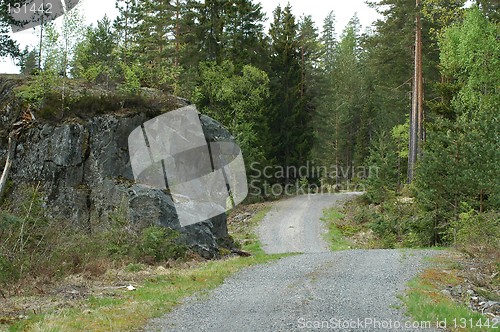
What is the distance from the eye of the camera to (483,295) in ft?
33.8

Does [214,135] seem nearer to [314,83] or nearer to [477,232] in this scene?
[477,232]

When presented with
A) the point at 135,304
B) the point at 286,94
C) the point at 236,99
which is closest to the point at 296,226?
the point at 236,99

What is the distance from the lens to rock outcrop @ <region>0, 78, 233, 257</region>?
1695cm

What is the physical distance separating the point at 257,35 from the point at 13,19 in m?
22.7

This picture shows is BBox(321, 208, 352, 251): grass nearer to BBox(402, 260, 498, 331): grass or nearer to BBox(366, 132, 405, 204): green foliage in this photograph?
BBox(366, 132, 405, 204): green foliage

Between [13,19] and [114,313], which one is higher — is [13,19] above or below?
above

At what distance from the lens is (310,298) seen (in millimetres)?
9609

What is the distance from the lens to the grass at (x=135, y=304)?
288 inches

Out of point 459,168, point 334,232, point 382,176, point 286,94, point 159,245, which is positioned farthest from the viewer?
point 286,94

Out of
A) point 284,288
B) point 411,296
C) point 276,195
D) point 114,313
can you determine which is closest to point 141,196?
point 284,288

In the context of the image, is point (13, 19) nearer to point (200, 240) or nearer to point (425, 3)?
point (200, 240)

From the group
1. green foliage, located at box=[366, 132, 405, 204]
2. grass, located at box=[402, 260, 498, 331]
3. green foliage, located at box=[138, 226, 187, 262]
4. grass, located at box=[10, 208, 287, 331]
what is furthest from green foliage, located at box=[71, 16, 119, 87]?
green foliage, located at box=[366, 132, 405, 204]

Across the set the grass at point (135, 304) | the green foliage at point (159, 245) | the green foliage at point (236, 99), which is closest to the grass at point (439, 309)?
the grass at point (135, 304)

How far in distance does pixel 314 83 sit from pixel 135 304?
121 feet
